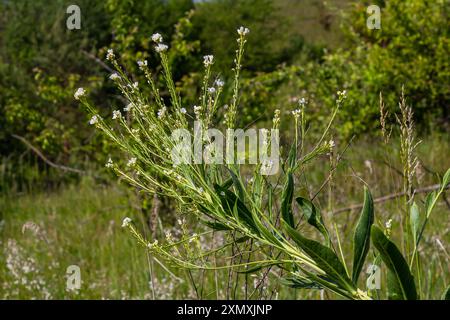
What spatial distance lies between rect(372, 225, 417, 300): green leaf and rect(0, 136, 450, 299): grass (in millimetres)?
1502

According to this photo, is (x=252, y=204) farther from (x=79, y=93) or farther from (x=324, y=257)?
(x=79, y=93)

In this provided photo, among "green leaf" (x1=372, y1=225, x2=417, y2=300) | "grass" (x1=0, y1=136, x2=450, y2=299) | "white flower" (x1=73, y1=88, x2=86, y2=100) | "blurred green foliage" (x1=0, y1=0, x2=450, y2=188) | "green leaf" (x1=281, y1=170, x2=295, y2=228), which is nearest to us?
"green leaf" (x1=372, y1=225, x2=417, y2=300)

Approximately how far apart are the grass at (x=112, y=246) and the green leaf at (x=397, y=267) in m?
1.50

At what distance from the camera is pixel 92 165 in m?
8.08

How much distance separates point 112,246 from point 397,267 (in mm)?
4000

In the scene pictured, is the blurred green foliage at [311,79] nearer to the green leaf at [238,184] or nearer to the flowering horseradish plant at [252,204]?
the flowering horseradish plant at [252,204]

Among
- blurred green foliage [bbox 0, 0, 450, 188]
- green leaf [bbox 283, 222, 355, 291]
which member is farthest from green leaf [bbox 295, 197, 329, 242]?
blurred green foliage [bbox 0, 0, 450, 188]

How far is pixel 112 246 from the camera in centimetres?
464

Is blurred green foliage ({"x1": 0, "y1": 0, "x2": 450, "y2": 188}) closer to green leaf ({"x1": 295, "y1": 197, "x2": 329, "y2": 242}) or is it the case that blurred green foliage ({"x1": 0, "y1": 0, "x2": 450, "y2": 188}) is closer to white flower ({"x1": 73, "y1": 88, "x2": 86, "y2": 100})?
white flower ({"x1": 73, "y1": 88, "x2": 86, "y2": 100})

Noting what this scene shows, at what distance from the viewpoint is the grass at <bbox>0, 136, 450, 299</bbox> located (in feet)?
10.7

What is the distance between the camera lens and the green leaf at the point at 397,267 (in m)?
0.79

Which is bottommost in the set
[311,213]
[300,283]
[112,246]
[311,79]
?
[112,246]

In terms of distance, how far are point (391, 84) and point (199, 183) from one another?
638 centimetres

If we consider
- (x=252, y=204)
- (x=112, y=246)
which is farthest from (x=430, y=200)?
(x=112, y=246)
